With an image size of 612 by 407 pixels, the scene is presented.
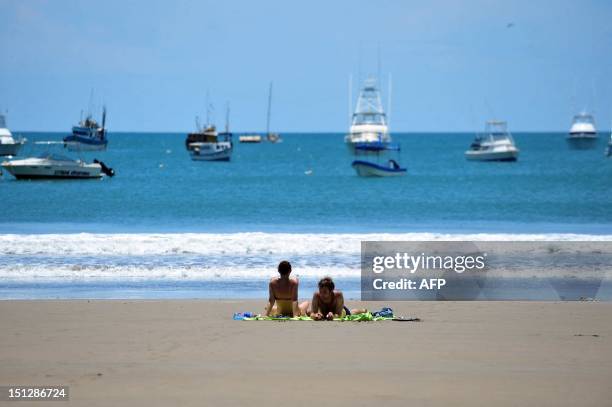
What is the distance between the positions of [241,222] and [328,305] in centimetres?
2398

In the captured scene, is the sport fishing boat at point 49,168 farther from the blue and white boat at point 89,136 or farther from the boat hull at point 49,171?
the blue and white boat at point 89,136

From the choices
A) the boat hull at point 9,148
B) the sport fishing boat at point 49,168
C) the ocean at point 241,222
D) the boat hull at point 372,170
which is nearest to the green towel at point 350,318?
the ocean at point 241,222

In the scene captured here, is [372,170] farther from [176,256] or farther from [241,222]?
[176,256]

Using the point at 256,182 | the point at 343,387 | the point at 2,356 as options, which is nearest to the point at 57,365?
the point at 2,356

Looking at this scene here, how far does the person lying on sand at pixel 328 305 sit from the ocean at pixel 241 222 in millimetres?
3002

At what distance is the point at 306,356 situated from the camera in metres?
10.5

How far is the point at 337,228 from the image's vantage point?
1347 inches

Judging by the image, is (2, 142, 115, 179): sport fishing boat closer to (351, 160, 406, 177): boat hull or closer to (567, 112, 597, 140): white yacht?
(351, 160, 406, 177): boat hull

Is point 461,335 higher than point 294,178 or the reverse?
the reverse

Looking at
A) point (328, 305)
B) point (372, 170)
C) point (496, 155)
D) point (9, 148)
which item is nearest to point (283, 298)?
point (328, 305)

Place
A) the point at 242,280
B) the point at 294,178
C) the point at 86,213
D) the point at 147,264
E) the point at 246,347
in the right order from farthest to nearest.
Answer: the point at 294,178, the point at 86,213, the point at 147,264, the point at 242,280, the point at 246,347

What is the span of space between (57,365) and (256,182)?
192 ft

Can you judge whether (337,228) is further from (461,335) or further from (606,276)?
(461,335)

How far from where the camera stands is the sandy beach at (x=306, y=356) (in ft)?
29.2
